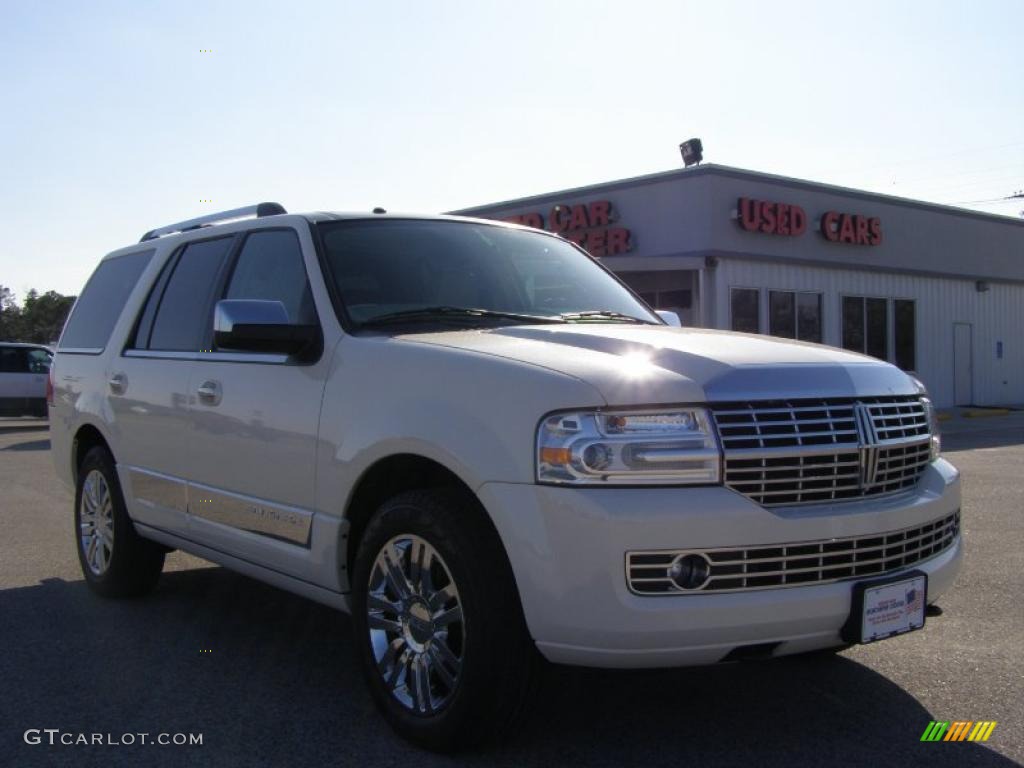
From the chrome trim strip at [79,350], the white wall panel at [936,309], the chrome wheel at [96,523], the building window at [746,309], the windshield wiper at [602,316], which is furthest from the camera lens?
the white wall panel at [936,309]

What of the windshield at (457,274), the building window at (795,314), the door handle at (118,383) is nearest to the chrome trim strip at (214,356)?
the door handle at (118,383)

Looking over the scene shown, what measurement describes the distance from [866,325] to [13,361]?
18977mm

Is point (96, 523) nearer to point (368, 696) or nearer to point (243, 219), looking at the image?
point (243, 219)

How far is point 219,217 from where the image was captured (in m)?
5.92

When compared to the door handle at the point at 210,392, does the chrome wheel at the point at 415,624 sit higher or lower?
lower

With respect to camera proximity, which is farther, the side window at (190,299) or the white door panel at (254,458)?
the side window at (190,299)

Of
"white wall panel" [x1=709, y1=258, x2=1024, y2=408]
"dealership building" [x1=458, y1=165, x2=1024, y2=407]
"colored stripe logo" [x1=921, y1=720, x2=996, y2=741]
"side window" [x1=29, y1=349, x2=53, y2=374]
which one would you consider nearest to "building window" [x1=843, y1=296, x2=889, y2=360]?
"dealership building" [x1=458, y1=165, x2=1024, y2=407]

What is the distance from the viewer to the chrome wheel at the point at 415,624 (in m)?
3.45

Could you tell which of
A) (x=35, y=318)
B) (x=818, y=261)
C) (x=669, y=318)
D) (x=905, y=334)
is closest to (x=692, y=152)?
(x=818, y=261)

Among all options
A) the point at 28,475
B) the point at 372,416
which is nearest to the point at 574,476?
the point at 372,416

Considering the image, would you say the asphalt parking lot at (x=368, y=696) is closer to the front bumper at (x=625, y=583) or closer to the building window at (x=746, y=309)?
the front bumper at (x=625, y=583)

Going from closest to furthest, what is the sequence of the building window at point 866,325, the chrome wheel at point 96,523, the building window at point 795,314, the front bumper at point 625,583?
the front bumper at point 625,583, the chrome wheel at point 96,523, the building window at point 795,314, the building window at point 866,325

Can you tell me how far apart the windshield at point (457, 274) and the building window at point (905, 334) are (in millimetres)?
21517

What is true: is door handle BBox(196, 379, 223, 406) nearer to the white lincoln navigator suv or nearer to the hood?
the white lincoln navigator suv
